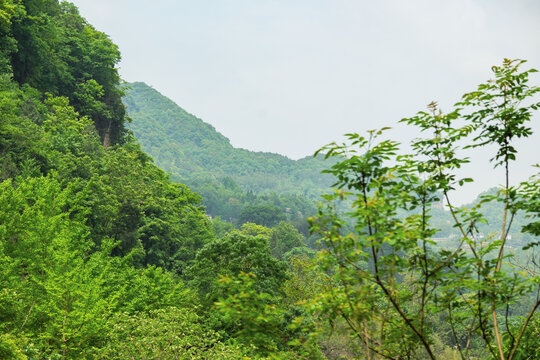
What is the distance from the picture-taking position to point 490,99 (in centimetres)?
393

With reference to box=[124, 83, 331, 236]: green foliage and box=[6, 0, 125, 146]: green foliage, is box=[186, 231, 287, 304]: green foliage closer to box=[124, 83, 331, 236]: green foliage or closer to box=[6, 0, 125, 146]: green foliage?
box=[6, 0, 125, 146]: green foliage

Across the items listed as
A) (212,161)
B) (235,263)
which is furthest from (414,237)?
(212,161)

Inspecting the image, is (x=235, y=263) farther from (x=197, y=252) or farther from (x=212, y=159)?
(x=212, y=159)

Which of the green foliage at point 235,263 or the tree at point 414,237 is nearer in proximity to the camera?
the tree at point 414,237

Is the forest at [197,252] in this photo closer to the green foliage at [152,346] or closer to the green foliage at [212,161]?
the green foliage at [152,346]

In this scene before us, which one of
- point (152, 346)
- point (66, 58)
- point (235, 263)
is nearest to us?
point (152, 346)

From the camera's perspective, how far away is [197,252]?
1722 centimetres

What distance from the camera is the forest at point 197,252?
3500 mm

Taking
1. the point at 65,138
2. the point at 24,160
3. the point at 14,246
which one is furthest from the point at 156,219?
the point at 14,246

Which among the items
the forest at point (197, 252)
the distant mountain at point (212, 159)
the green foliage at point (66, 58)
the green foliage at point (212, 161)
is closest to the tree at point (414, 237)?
the forest at point (197, 252)

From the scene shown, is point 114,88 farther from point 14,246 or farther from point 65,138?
point 14,246

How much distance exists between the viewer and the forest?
3500 millimetres

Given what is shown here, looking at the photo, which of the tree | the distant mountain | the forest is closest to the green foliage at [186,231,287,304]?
the forest

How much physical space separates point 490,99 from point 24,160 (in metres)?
18.6
